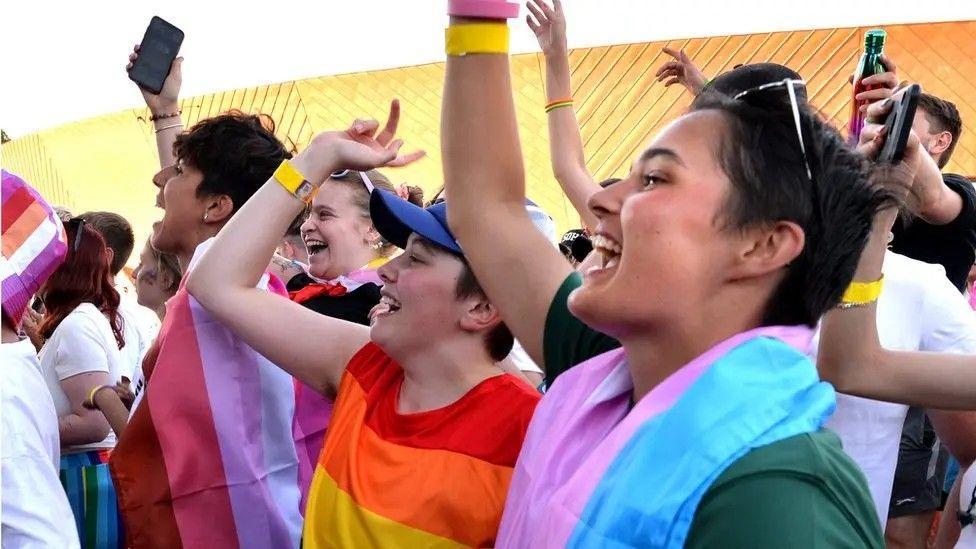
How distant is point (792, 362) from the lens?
1339 mm

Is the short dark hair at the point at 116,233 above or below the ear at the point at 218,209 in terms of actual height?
below

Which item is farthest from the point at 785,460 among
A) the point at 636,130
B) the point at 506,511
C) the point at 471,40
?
the point at 636,130

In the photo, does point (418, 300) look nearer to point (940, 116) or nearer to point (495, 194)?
point (495, 194)

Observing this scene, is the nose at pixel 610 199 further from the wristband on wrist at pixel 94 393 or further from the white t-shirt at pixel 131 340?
the white t-shirt at pixel 131 340

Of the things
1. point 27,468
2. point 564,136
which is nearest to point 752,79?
point 564,136

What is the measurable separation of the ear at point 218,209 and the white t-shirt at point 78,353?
119 centimetres

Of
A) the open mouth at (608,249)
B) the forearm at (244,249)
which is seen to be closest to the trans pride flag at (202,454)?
the forearm at (244,249)

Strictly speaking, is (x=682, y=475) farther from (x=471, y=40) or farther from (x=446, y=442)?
(x=446, y=442)

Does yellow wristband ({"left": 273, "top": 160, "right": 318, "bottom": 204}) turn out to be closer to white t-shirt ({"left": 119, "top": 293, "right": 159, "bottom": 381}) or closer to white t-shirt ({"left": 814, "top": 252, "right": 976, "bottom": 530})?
white t-shirt ({"left": 814, "top": 252, "right": 976, "bottom": 530})

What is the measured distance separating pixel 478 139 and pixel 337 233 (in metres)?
1.98

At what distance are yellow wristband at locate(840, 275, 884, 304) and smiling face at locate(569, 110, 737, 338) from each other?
28.9 inches

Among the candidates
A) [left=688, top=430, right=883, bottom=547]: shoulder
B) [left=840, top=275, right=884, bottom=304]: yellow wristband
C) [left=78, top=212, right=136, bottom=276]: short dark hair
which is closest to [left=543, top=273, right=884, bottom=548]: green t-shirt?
[left=688, top=430, right=883, bottom=547]: shoulder

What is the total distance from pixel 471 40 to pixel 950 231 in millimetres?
1715

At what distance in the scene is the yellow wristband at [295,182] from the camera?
8.39 feet
